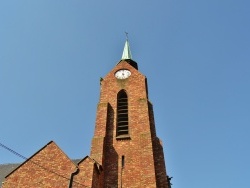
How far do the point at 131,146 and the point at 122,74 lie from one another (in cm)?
742

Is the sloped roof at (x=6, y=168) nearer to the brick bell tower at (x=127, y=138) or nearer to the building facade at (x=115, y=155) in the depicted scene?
the building facade at (x=115, y=155)

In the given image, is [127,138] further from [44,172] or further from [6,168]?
[6,168]

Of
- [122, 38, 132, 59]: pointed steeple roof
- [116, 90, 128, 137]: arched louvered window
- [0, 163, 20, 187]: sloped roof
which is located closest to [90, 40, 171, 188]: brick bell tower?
[116, 90, 128, 137]: arched louvered window

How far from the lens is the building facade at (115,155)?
14125mm

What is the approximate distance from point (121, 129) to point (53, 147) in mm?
4799

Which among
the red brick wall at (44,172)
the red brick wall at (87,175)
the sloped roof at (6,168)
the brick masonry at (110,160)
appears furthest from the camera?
the sloped roof at (6,168)

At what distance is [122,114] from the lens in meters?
19.7

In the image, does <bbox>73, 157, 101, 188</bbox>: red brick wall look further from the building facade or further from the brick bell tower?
the brick bell tower

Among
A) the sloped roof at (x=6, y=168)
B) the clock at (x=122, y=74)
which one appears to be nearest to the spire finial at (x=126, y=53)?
the clock at (x=122, y=74)

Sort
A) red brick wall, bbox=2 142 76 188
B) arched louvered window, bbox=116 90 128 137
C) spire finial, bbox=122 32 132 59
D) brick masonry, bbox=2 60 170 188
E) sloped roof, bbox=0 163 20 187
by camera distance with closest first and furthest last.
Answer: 1. red brick wall, bbox=2 142 76 188
2. brick masonry, bbox=2 60 170 188
3. sloped roof, bbox=0 163 20 187
4. arched louvered window, bbox=116 90 128 137
5. spire finial, bbox=122 32 132 59

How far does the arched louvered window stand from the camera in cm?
1841

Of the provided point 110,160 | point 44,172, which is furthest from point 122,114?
point 44,172

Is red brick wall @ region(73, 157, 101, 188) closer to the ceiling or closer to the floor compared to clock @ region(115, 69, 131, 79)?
closer to the floor

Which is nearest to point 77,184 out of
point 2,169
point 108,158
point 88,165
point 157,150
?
point 88,165
